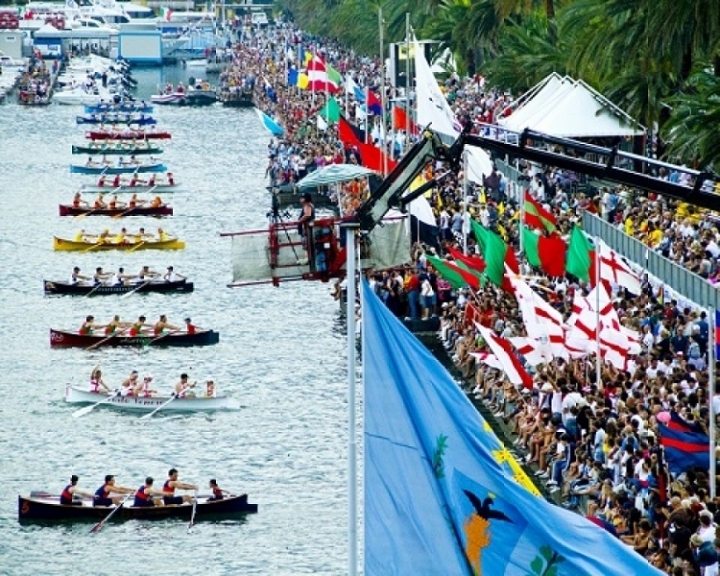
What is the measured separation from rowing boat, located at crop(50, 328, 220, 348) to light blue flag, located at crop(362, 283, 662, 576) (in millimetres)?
47403

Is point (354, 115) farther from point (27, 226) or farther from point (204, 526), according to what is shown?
point (204, 526)

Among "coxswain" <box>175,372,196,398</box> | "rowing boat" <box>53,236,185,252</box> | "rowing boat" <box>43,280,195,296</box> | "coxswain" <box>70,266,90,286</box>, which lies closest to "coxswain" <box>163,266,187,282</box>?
"rowing boat" <box>43,280,195,296</box>

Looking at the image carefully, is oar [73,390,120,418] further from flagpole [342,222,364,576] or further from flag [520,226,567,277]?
flagpole [342,222,364,576]

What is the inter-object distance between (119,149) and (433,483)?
108m

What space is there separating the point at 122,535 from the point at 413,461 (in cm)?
2635

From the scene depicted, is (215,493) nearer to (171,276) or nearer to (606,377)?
(606,377)

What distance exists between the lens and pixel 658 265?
171ft

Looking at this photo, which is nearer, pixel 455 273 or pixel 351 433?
pixel 351 433

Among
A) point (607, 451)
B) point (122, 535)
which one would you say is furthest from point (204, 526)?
point (607, 451)

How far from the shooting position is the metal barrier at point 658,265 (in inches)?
1848

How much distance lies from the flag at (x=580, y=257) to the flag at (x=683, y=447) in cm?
1238

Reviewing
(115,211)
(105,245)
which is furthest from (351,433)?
(115,211)

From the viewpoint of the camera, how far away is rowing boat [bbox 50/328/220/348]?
68.4 metres

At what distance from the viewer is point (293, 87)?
14862 cm
